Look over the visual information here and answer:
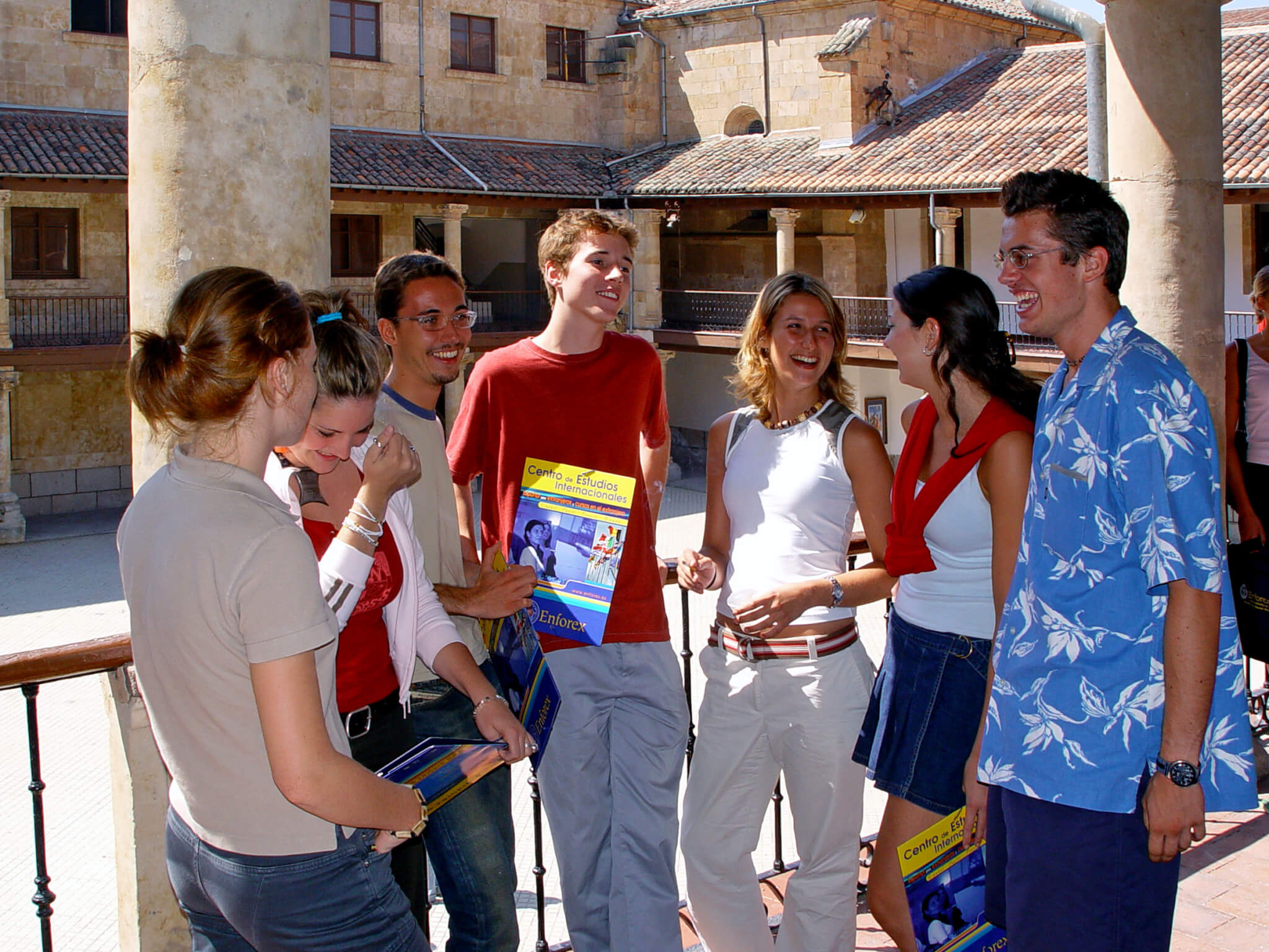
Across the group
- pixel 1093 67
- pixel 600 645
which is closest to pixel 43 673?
pixel 600 645

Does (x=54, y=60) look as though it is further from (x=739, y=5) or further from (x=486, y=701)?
(x=486, y=701)

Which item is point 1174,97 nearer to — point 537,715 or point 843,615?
point 843,615

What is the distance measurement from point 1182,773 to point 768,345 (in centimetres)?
142

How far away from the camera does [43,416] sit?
21719 millimetres

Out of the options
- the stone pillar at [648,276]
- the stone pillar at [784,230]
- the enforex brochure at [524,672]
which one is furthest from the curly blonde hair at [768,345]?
the stone pillar at [648,276]

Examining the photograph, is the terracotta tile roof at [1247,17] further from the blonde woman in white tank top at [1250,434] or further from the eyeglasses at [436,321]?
the eyeglasses at [436,321]

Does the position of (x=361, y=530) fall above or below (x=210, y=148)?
below

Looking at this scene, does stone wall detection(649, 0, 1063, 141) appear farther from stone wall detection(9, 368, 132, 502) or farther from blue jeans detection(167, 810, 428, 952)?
blue jeans detection(167, 810, 428, 952)

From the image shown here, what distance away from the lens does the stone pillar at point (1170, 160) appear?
395 centimetres

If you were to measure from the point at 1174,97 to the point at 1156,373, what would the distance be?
221 cm

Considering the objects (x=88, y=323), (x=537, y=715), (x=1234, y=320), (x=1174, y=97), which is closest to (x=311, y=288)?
(x=537, y=715)

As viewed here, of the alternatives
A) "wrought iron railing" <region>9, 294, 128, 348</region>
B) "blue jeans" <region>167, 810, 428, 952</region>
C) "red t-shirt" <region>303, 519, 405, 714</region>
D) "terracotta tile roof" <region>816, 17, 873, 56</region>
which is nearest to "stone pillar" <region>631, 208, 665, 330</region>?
"terracotta tile roof" <region>816, 17, 873, 56</region>

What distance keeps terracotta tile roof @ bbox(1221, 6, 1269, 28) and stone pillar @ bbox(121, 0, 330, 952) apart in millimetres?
33436

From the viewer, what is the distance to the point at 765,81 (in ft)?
83.7
